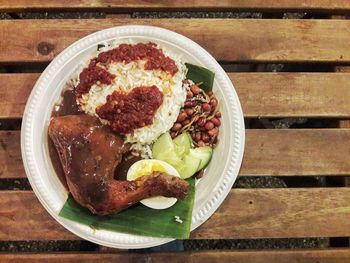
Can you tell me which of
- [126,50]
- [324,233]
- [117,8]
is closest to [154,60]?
[126,50]

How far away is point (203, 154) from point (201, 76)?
0.31 metres

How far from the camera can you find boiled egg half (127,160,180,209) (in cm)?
159

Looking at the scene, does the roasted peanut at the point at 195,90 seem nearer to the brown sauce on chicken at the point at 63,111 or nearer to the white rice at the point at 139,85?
the white rice at the point at 139,85

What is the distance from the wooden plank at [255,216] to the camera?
1.69 metres

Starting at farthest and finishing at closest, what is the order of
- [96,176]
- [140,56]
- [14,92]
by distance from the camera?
[14,92]
[140,56]
[96,176]

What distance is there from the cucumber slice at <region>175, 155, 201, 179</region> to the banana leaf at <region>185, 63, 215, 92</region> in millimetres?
283

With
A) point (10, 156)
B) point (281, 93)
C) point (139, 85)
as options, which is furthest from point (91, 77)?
point (281, 93)

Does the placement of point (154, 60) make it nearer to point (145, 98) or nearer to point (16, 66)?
point (145, 98)

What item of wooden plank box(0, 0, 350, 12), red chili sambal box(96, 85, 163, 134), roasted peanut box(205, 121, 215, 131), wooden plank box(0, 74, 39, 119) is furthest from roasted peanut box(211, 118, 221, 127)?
wooden plank box(0, 74, 39, 119)

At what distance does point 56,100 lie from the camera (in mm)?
1714

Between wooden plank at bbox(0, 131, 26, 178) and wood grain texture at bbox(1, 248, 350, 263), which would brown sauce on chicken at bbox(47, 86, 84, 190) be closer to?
wooden plank at bbox(0, 131, 26, 178)

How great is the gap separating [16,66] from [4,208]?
0.61m

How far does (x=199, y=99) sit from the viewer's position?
1.70 m

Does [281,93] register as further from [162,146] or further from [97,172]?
[97,172]
